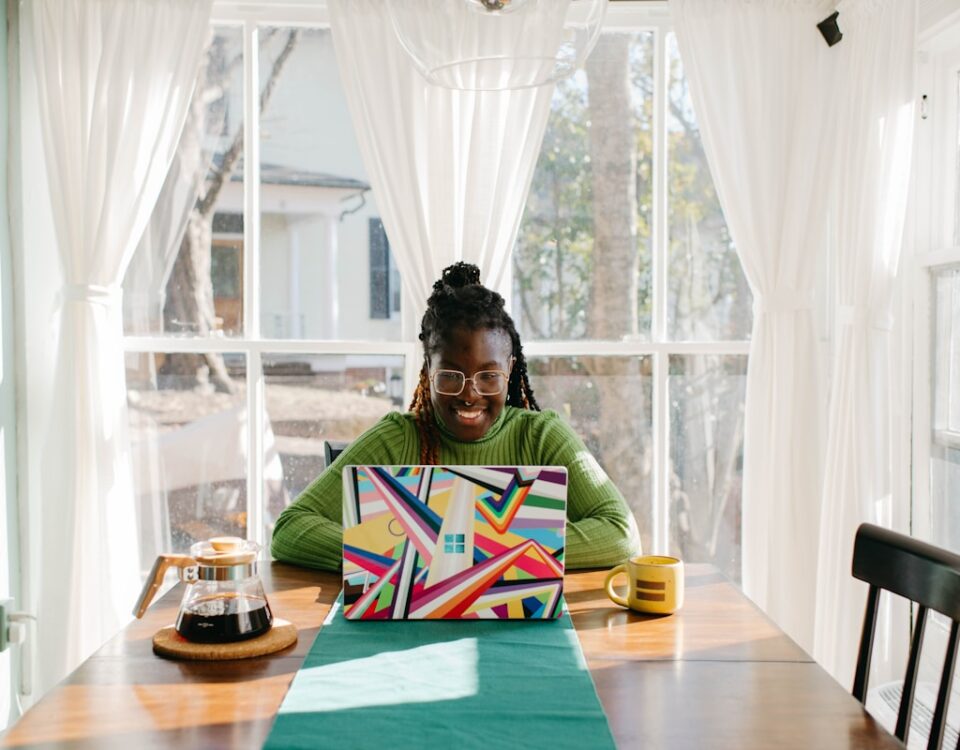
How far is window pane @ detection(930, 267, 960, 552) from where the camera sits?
239cm

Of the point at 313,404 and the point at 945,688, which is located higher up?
the point at 313,404

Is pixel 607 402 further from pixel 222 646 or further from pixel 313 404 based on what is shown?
pixel 222 646

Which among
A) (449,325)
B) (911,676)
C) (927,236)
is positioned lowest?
(911,676)

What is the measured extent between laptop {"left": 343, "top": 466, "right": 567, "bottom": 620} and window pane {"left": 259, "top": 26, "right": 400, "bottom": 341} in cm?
157

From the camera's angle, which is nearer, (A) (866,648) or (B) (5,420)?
(A) (866,648)

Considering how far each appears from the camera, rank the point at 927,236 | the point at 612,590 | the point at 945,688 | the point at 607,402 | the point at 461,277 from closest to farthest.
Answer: the point at 945,688
the point at 612,590
the point at 461,277
the point at 927,236
the point at 607,402

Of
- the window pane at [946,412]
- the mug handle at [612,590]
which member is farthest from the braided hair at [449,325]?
the window pane at [946,412]

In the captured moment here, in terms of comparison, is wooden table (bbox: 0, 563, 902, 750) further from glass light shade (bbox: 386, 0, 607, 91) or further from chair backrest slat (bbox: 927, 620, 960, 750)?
glass light shade (bbox: 386, 0, 607, 91)

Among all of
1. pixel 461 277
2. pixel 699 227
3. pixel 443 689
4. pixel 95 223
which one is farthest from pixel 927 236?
pixel 95 223

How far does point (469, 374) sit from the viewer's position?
1.84 metres

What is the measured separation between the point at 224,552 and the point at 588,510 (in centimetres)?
78

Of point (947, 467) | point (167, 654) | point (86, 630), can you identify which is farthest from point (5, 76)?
point (947, 467)

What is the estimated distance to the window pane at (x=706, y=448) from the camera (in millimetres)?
2930

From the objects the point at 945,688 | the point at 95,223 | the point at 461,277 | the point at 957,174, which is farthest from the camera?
the point at 95,223
